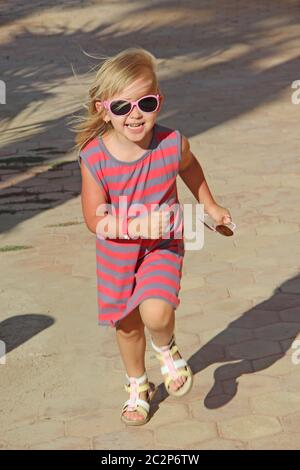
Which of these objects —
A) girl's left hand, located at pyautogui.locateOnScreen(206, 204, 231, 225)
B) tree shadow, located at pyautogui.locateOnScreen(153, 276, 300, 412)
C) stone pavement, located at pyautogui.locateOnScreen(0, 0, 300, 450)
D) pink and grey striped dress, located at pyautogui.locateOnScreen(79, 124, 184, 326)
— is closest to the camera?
pink and grey striped dress, located at pyautogui.locateOnScreen(79, 124, 184, 326)

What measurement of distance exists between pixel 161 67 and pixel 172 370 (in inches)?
411

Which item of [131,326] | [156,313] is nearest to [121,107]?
[156,313]

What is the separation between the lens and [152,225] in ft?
14.4

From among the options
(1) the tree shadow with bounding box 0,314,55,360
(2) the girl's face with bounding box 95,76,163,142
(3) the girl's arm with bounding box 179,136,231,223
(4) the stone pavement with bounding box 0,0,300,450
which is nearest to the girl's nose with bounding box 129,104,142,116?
(2) the girl's face with bounding box 95,76,163,142

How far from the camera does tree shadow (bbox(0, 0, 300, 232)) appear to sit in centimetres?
965

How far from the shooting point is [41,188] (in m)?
9.16

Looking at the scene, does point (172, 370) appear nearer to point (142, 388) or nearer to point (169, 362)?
point (169, 362)

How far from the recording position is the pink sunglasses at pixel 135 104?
4512 millimetres

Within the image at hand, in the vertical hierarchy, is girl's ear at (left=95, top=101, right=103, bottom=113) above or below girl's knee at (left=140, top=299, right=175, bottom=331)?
above

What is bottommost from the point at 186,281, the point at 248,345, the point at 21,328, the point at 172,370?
the point at 186,281

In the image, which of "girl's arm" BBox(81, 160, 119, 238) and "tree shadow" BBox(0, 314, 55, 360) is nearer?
"girl's arm" BBox(81, 160, 119, 238)

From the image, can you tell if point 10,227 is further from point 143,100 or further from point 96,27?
point 96,27

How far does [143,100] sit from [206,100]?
8162 millimetres

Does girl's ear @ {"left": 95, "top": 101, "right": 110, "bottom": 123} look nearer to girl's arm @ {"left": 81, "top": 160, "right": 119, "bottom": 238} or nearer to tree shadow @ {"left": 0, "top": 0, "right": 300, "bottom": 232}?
girl's arm @ {"left": 81, "top": 160, "right": 119, "bottom": 238}
